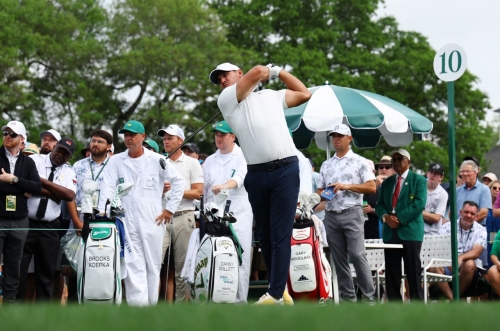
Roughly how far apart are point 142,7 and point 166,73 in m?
3.44

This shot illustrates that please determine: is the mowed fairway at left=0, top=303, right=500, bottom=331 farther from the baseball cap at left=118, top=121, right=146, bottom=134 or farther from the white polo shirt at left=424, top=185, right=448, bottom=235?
the white polo shirt at left=424, top=185, right=448, bottom=235

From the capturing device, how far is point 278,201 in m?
7.59

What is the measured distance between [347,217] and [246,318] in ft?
24.6

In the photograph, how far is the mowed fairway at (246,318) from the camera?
272 cm

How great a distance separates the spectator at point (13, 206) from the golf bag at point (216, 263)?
194 centimetres

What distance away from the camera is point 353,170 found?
10492mm

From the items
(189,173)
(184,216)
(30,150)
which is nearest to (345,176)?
(189,173)

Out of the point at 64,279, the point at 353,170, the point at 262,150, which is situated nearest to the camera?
the point at 262,150

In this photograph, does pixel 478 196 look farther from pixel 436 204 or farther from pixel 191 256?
pixel 191 256

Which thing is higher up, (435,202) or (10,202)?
(435,202)

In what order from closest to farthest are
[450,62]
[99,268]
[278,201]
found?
[278,201] < [99,268] < [450,62]

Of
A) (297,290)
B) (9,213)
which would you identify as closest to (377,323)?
(297,290)

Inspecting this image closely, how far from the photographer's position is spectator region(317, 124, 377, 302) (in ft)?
33.6

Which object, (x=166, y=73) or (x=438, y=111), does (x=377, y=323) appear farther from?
(x=438, y=111)
